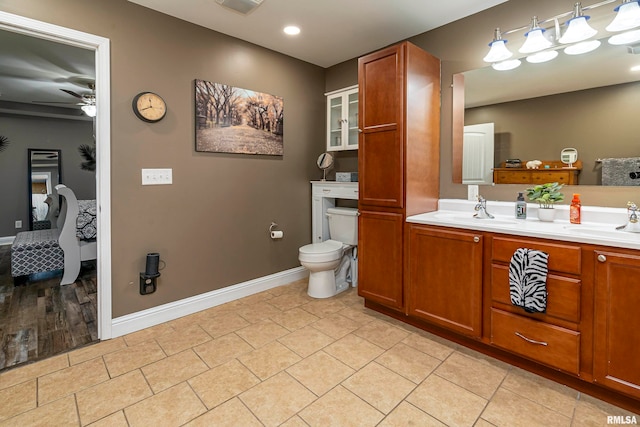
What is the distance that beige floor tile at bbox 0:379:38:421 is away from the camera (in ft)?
5.29

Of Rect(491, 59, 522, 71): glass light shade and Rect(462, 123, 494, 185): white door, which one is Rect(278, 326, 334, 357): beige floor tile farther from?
Rect(491, 59, 522, 71): glass light shade

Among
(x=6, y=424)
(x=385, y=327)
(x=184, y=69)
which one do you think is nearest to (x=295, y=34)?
(x=184, y=69)

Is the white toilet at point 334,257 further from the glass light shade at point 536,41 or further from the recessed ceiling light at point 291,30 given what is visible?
the glass light shade at point 536,41

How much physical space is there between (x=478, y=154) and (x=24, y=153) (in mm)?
7212

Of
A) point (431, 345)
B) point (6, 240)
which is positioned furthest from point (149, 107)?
point (6, 240)

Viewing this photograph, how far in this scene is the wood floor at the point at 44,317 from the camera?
2209mm

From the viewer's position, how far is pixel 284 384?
182 centimetres

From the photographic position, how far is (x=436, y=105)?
272 cm

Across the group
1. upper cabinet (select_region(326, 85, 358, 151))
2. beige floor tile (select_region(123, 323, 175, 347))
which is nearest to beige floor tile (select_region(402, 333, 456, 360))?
beige floor tile (select_region(123, 323, 175, 347))

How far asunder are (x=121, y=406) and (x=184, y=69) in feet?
7.95

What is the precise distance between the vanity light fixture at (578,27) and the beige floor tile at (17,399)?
3756 mm

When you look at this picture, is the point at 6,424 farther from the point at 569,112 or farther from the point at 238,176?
the point at 569,112

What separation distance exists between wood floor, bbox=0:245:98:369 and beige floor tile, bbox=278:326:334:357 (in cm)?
144

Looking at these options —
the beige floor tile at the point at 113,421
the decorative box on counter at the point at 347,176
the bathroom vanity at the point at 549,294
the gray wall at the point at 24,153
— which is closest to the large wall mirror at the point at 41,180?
the gray wall at the point at 24,153
